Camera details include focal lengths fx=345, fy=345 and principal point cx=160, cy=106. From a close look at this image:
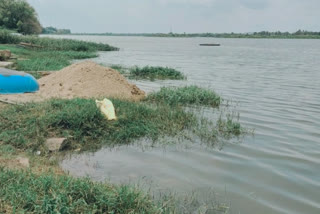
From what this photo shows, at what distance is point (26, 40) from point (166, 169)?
34.8m

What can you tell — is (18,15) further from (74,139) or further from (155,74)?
(74,139)

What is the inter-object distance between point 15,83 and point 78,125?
173 inches

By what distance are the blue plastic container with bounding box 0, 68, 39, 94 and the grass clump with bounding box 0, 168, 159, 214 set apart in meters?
6.49

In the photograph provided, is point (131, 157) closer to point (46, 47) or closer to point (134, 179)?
point (134, 179)

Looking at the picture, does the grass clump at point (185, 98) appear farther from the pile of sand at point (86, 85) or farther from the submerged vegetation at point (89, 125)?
the submerged vegetation at point (89, 125)

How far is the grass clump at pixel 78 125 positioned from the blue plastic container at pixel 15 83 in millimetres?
2580

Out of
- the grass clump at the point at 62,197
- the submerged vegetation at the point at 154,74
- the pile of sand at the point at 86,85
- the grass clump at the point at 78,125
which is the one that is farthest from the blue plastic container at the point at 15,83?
the submerged vegetation at the point at 154,74

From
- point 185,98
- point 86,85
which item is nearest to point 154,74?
point 185,98

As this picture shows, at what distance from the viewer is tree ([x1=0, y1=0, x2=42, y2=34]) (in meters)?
55.1

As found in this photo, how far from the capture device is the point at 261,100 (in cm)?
1263

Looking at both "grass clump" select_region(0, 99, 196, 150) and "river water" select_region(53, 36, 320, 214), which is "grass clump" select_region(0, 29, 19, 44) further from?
"river water" select_region(53, 36, 320, 214)

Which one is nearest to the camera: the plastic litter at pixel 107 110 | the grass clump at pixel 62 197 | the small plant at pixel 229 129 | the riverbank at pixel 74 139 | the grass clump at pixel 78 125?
the grass clump at pixel 62 197

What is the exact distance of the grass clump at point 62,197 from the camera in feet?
12.4

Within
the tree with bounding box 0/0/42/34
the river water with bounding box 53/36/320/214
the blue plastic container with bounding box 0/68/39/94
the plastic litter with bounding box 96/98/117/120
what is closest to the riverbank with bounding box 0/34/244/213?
the plastic litter with bounding box 96/98/117/120
